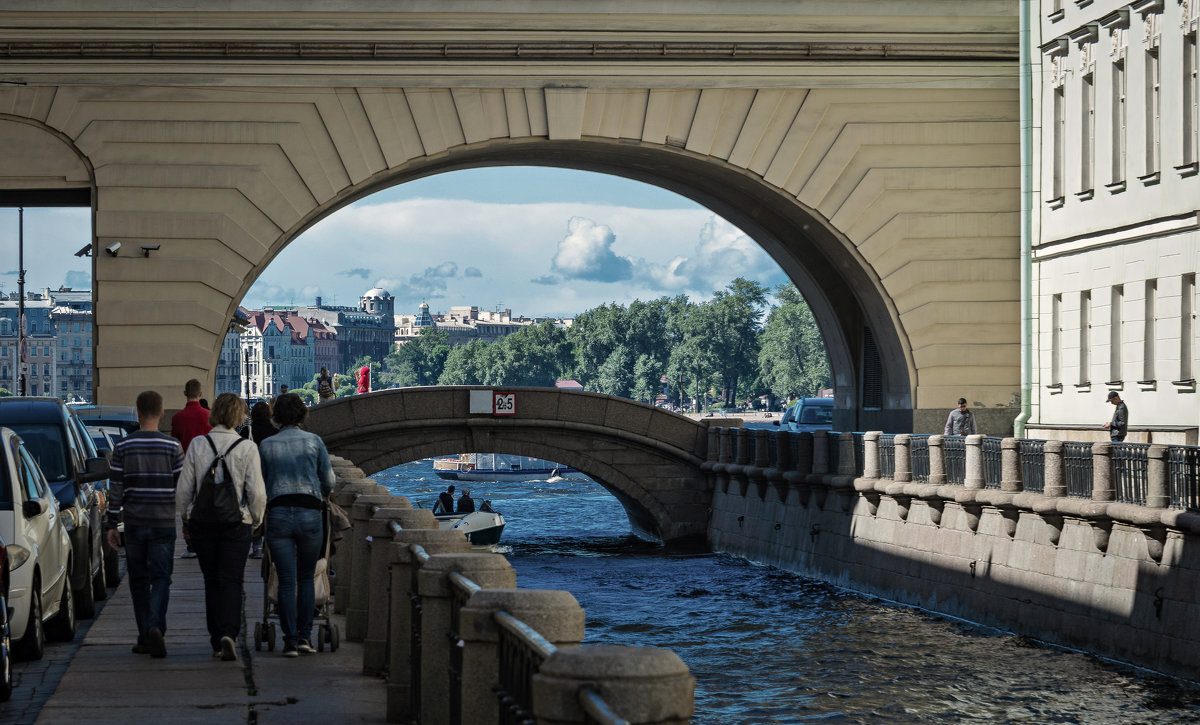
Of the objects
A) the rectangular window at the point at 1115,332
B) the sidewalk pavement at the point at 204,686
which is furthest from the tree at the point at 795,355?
the sidewalk pavement at the point at 204,686

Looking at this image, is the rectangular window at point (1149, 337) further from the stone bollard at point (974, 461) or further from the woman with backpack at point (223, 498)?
the woman with backpack at point (223, 498)

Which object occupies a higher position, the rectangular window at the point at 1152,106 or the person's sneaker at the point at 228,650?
the rectangular window at the point at 1152,106

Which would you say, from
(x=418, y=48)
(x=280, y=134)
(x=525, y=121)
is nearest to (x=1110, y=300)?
(x=525, y=121)

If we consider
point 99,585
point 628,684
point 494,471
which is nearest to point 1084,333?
point 99,585

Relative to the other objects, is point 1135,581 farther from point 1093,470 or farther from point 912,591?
point 912,591

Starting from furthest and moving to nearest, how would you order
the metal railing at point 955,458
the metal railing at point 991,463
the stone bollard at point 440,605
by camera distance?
1. the metal railing at point 955,458
2. the metal railing at point 991,463
3. the stone bollard at point 440,605

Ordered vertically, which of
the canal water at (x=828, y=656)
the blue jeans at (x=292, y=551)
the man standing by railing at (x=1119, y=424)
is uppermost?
the man standing by railing at (x=1119, y=424)

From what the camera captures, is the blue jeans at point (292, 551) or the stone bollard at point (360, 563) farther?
the stone bollard at point (360, 563)

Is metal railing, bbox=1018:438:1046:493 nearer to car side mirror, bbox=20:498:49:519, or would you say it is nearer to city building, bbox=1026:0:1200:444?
city building, bbox=1026:0:1200:444

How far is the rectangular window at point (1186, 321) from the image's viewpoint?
23.7 meters

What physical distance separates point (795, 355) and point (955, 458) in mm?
125155

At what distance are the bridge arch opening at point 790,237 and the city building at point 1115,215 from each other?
3.19 m

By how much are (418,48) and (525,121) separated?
232 cm

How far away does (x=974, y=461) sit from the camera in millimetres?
21719
